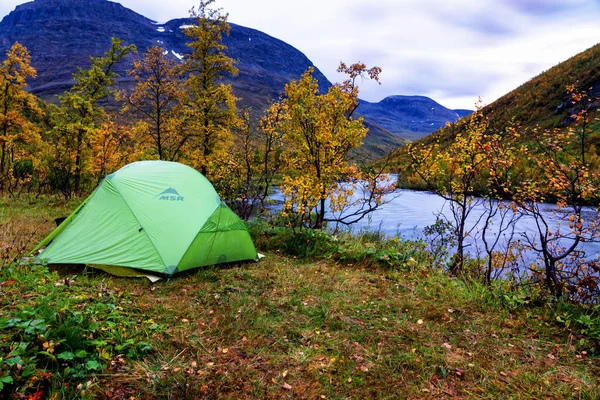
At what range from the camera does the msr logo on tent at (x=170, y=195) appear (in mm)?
7151

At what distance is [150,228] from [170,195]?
98 cm

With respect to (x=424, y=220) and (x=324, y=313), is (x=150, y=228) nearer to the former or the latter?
(x=324, y=313)

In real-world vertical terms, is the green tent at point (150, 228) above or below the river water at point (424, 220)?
above

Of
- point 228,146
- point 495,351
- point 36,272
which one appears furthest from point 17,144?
point 495,351

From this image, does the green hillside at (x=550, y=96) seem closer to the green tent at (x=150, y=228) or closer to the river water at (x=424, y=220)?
the river water at (x=424, y=220)

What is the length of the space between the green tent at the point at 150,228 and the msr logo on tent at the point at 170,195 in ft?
0.05

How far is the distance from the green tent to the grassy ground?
0.50 metres

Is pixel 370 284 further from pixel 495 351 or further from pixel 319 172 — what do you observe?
pixel 319 172

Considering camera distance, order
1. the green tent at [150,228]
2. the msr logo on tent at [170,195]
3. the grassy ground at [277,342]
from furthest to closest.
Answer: the msr logo on tent at [170,195] < the green tent at [150,228] < the grassy ground at [277,342]

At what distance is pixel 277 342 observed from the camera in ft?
14.1

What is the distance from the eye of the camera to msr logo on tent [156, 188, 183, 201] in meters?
7.15

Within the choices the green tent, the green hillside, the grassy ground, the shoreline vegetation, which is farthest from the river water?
the green tent

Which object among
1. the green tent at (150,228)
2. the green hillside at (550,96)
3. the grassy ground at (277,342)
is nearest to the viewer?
the grassy ground at (277,342)

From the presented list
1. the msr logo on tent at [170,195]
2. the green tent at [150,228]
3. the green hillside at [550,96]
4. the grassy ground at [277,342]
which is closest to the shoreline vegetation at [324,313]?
the grassy ground at [277,342]
